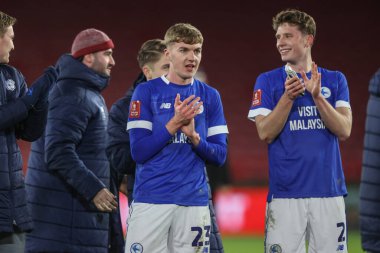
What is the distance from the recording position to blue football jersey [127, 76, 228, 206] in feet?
12.2

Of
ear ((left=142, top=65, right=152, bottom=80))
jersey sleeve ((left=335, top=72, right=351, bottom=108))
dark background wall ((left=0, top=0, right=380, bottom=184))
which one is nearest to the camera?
jersey sleeve ((left=335, top=72, right=351, bottom=108))

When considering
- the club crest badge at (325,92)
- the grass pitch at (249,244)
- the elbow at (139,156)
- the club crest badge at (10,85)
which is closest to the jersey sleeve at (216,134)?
the elbow at (139,156)

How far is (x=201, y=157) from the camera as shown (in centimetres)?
380

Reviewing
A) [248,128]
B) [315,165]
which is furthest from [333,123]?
[248,128]

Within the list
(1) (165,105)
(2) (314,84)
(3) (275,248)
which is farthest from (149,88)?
(3) (275,248)

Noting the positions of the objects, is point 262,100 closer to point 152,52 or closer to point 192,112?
point 192,112

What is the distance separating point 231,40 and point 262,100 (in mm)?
11874

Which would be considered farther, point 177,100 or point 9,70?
point 9,70

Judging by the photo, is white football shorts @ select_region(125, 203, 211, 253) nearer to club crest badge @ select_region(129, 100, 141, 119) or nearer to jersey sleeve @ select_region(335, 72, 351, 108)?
club crest badge @ select_region(129, 100, 141, 119)

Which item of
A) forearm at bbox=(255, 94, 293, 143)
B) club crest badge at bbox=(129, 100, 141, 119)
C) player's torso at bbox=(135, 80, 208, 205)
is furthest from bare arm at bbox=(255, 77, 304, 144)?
club crest badge at bbox=(129, 100, 141, 119)

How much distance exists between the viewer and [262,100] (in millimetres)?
4055

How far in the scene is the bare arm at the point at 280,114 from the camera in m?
3.84

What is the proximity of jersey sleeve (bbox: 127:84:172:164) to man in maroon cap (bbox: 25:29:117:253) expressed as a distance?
556 mm

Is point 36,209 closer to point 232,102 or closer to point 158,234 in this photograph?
point 158,234
